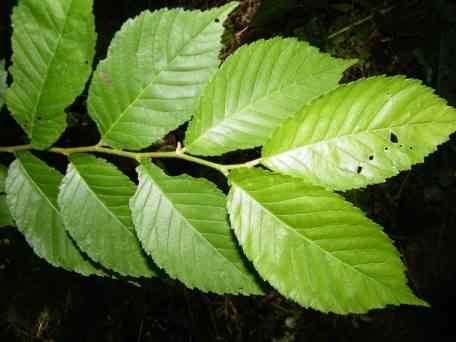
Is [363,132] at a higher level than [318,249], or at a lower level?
higher

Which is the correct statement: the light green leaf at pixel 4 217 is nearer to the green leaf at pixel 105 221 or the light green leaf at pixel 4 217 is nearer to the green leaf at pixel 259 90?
the green leaf at pixel 105 221

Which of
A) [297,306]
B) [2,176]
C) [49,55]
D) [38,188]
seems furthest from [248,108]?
[297,306]

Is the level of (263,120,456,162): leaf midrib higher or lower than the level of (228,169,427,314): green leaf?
higher

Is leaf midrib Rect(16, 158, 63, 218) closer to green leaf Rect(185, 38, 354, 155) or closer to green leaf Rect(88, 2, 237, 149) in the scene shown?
green leaf Rect(88, 2, 237, 149)

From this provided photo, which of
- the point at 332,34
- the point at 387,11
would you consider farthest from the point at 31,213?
the point at 387,11

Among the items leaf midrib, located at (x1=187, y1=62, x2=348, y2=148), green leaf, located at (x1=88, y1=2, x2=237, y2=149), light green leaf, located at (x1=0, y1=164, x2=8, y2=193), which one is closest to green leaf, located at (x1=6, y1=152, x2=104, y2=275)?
light green leaf, located at (x1=0, y1=164, x2=8, y2=193)

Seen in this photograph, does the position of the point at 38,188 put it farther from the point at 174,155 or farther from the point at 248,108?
the point at 248,108

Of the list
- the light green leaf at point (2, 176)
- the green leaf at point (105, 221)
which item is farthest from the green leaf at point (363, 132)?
the light green leaf at point (2, 176)
